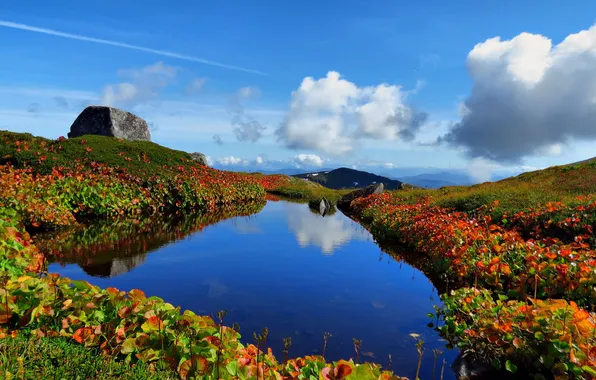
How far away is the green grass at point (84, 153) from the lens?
21078 mm

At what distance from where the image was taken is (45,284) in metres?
5.63

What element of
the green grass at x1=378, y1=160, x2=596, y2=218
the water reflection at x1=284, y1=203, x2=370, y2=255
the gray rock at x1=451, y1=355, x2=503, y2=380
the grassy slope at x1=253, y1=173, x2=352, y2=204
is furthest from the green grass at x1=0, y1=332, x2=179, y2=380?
the grassy slope at x1=253, y1=173, x2=352, y2=204

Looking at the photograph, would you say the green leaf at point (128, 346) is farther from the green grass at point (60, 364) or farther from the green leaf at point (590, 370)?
the green leaf at point (590, 370)

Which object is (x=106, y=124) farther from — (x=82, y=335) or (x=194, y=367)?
(x=194, y=367)

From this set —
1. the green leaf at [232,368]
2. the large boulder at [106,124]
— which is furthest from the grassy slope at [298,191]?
the green leaf at [232,368]

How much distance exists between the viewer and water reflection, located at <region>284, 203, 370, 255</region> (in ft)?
51.0

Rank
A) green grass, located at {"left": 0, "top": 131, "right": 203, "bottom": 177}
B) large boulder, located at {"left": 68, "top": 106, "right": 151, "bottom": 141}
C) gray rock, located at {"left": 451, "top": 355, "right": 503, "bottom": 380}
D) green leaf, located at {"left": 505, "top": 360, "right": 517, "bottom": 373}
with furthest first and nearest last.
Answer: large boulder, located at {"left": 68, "top": 106, "right": 151, "bottom": 141}, green grass, located at {"left": 0, "top": 131, "right": 203, "bottom": 177}, gray rock, located at {"left": 451, "top": 355, "right": 503, "bottom": 380}, green leaf, located at {"left": 505, "top": 360, "right": 517, "bottom": 373}

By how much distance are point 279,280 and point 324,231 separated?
29.0 ft

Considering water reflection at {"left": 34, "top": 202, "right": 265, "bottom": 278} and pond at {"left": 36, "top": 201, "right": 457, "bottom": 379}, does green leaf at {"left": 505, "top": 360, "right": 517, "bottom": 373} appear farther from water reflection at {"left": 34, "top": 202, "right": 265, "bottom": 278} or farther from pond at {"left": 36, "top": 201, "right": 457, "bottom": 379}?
water reflection at {"left": 34, "top": 202, "right": 265, "bottom": 278}

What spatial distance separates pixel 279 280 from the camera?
10141mm

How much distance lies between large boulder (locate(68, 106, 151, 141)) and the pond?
19.2m

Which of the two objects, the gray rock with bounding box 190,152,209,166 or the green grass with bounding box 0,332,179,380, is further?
the gray rock with bounding box 190,152,209,166

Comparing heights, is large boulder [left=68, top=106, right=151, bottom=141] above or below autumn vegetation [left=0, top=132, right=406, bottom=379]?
above

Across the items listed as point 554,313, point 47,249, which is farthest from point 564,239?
point 47,249
